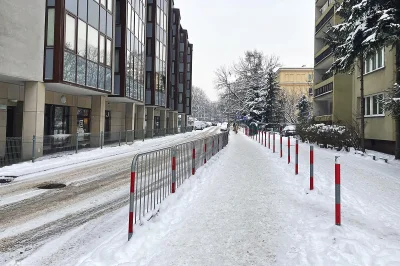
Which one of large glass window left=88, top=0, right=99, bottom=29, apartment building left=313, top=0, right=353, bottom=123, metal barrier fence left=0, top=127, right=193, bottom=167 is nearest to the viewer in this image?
metal barrier fence left=0, top=127, right=193, bottom=167

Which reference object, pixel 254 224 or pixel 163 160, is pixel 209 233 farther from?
pixel 163 160

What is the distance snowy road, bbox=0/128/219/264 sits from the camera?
16.0ft

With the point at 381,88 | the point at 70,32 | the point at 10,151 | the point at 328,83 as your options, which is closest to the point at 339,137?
the point at 381,88

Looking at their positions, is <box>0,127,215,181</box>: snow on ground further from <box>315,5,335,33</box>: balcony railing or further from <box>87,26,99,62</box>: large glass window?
<box>315,5,335,33</box>: balcony railing

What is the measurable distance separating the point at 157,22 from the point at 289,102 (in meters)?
42.1

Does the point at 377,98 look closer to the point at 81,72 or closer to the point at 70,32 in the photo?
the point at 81,72

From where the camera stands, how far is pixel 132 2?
2545cm

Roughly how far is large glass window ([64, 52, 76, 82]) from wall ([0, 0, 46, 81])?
113 cm

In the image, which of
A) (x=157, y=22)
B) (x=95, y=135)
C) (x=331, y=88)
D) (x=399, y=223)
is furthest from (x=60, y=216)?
(x=157, y=22)

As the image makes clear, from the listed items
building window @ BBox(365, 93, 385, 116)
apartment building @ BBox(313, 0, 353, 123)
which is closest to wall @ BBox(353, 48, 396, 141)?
building window @ BBox(365, 93, 385, 116)

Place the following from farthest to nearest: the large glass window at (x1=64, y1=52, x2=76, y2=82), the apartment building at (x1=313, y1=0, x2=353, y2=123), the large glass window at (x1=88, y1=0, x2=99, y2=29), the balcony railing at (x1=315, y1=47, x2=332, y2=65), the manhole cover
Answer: the balcony railing at (x1=315, y1=47, x2=332, y2=65) < the apartment building at (x1=313, y1=0, x2=353, y2=123) < the large glass window at (x1=88, y1=0, x2=99, y2=29) < the large glass window at (x1=64, y1=52, x2=76, y2=82) < the manhole cover

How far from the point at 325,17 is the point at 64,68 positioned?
1053 inches

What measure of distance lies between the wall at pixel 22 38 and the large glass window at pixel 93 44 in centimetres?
325

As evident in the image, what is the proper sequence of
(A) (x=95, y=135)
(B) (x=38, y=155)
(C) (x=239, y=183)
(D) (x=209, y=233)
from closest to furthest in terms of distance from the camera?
(D) (x=209, y=233) < (C) (x=239, y=183) < (B) (x=38, y=155) < (A) (x=95, y=135)
